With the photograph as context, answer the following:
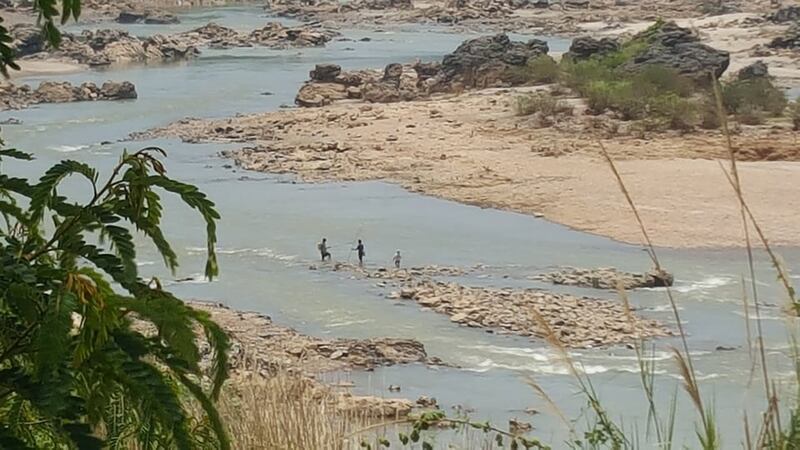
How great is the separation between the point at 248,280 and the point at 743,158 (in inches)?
361

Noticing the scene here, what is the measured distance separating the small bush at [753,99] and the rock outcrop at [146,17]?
29343mm

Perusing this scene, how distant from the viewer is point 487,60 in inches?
1122

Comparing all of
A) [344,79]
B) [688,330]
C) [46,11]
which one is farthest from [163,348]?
[344,79]

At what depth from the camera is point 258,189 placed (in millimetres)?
17844

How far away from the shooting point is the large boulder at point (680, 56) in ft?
80.9

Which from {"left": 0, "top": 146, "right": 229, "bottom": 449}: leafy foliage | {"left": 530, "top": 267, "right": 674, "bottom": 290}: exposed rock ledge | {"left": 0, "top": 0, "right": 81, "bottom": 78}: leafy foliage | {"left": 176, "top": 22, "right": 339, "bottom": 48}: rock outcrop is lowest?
{"left": 176, "top": 22, "right": 339, "bottom": 48}: rock outcrop

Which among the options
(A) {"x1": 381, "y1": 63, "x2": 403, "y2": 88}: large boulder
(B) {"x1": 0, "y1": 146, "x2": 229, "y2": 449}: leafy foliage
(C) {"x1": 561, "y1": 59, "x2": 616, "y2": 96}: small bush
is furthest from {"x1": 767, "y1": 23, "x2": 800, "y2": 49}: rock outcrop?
(B) {"x1": 0, "y1": 146, "x2": 229, "y2": 449}: leafy foliage

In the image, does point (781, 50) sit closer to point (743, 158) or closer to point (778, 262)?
point (743, 158)

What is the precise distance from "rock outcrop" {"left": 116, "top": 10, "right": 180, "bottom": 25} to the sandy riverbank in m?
24.3

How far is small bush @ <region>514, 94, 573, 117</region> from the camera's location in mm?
22328

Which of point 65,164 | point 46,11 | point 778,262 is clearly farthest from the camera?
point 778,262

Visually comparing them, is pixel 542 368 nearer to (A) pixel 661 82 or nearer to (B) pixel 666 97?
(B) pixel 666 97

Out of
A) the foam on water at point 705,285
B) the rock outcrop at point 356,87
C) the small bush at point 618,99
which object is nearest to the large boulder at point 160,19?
the rock outcrop at point 356,87

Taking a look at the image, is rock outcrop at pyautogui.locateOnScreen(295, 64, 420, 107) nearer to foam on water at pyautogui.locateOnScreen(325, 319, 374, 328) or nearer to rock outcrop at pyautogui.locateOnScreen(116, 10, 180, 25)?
foam on water at pyautogui.locateOnScreen(325, 319, 374, 328)
